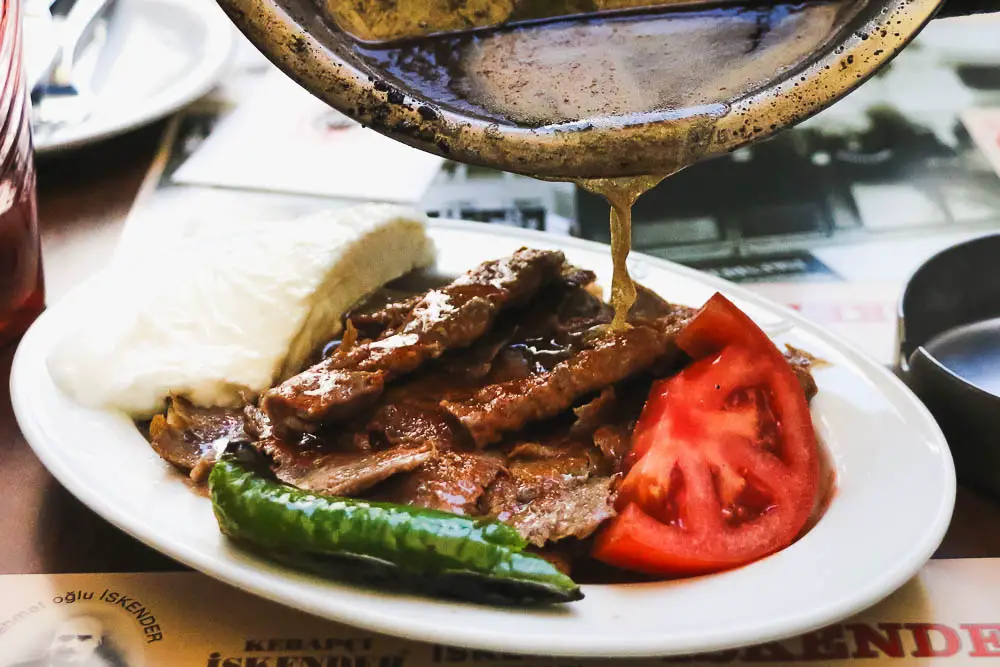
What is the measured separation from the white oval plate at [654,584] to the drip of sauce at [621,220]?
0.46m

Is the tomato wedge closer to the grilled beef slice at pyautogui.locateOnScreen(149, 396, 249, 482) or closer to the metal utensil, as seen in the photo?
the grilled beef slice at pyautogui.locateOnScreen(149, 396, 249, 482)

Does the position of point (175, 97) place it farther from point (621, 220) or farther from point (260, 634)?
point (260, 634)

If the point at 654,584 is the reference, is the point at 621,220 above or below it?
above

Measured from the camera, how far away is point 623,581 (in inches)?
65.4

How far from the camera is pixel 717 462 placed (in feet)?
5.64

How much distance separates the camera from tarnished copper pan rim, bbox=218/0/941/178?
1.42 meters

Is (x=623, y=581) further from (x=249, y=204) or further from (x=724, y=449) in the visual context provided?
(x=249, y=204)

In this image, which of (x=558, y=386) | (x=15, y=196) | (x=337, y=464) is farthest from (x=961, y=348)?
(x=15, y=196)

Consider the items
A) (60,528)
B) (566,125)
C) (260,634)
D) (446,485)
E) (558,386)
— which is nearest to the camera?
(566,125)

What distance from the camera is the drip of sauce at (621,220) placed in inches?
67.1

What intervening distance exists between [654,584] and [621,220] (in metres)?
0.71

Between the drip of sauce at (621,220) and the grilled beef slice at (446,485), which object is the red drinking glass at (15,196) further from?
the drip of sauce at (621,220)

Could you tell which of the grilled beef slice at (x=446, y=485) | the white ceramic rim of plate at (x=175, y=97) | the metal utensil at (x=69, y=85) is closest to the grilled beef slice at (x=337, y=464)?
the grilled beef slice at (x=446, y=485)

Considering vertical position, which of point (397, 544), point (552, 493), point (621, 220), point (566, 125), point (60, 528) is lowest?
point (60, 528)
